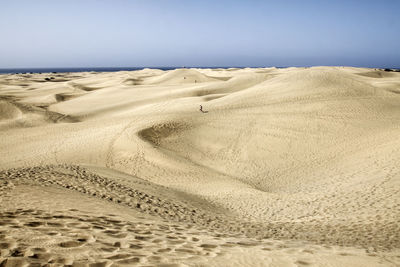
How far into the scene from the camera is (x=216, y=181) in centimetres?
1225

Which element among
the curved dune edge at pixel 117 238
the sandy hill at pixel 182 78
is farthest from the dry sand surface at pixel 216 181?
the sandy hill at pixel 182 78

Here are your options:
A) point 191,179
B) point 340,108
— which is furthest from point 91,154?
point 340,108

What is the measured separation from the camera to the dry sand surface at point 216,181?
418 cm

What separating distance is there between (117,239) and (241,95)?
20.4m

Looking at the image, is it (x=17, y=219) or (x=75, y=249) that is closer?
Result: (x=75, y=249)

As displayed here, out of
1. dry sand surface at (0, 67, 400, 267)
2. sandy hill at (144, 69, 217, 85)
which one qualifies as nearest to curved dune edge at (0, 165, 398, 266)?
dry sand surface at (0, 67, 400, 267)

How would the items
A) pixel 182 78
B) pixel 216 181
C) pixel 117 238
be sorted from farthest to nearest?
1. pixel 182 78
2. pixel 216 181
3. pixel 117 238

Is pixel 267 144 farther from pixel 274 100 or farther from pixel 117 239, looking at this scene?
pixel 117 239

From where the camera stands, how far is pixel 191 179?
12.4m

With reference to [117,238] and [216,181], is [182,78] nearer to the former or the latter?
[216,181]

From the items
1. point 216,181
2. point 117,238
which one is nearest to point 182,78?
point 216,181

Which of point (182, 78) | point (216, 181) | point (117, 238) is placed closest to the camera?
point (117, 238)

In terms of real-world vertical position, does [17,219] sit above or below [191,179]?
above

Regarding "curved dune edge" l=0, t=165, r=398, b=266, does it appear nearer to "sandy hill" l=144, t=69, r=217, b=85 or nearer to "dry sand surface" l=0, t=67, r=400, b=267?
"dry sand surface" l=0, t=67, r=400, b=267
